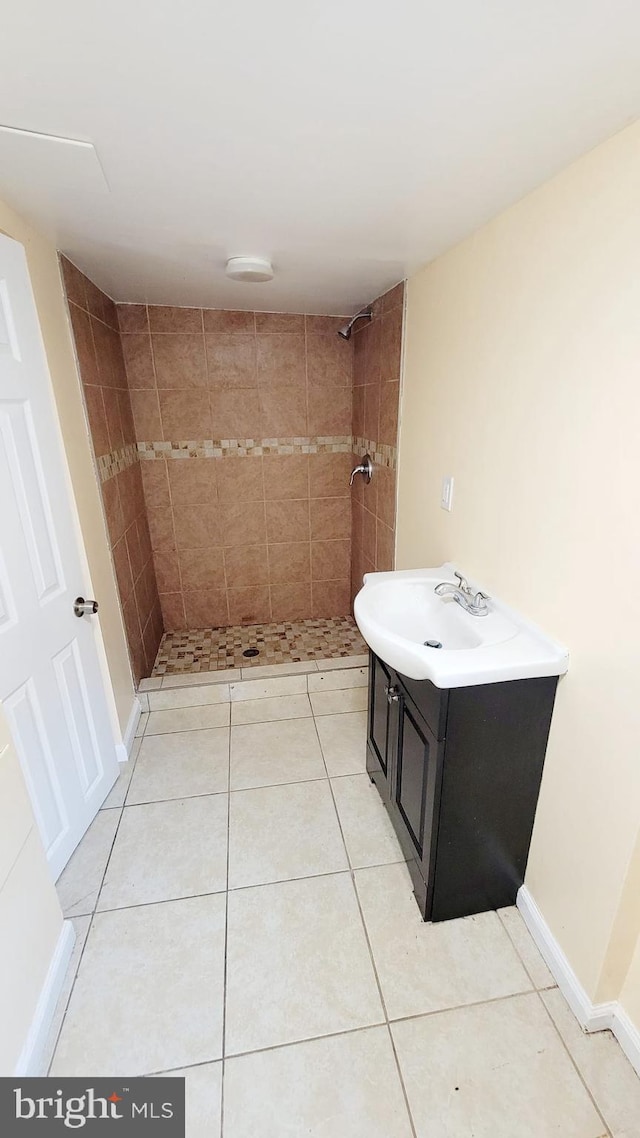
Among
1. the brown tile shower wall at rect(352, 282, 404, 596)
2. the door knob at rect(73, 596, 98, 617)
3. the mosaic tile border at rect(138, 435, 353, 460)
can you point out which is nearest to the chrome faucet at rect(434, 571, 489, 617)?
the brown tile shower wall at rect(352, 282, 404, 596)

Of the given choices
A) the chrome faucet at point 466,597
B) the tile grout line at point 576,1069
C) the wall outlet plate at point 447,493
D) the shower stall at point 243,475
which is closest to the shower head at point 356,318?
the shower stall at point 243,475

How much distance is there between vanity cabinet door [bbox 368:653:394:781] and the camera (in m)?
1.66

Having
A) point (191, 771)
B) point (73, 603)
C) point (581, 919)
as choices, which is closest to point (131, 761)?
point (191, 771)

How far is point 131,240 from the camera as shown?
1.61m

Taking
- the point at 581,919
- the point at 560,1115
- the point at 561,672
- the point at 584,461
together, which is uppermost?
the point at 584,461

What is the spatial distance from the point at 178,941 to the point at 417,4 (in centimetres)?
210

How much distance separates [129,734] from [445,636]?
151 cm

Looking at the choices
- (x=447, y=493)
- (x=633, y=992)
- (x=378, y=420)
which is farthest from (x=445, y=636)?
(x=378, y=420)

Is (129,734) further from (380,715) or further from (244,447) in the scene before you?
(244,447)

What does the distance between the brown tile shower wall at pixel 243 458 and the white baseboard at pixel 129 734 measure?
101cm

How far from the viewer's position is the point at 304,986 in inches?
50.9

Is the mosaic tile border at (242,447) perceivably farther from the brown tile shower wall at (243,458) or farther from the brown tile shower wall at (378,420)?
the brown tile shower wall at (378,420)

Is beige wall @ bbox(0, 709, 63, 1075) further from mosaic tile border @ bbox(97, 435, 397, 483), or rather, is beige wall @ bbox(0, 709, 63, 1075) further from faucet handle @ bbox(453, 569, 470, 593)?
mosaic tile border @ bbox(97, 435, 397, 483)

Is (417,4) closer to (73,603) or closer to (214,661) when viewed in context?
(73,603)
